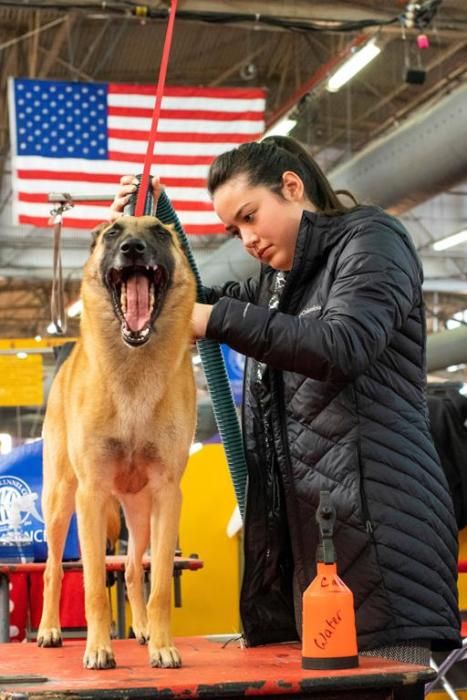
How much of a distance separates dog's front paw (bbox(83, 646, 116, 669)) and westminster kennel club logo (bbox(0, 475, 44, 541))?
3454 mm

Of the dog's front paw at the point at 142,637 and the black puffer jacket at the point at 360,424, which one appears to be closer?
the black puffer jacket at the point at 360,424

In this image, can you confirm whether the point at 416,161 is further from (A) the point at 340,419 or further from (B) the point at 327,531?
(B) the point at 327,531

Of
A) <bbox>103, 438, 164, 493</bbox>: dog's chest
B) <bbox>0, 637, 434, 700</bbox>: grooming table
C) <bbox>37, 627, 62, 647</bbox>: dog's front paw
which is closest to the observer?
<bbox>0, 637, 434, 700</bbox>: grooming table

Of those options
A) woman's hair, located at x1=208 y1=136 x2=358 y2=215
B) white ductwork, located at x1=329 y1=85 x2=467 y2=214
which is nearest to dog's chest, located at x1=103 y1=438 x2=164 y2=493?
woman's hair, located at x1=208 y1=136 x2=358 y2=215

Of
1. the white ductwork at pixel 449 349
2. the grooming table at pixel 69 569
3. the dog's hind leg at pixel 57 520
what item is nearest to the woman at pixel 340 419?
the dog's hind leg at pixel 57 520

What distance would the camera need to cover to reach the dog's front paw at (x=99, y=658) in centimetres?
215

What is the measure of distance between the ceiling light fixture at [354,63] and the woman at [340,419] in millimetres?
8045

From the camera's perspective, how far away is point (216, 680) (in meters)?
1.84

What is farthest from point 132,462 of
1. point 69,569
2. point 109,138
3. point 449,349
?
point 449,349

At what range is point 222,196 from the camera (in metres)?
2.59

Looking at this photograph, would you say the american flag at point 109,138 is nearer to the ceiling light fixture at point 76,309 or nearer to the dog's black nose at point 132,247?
the ceiling light fixture at point 76,309

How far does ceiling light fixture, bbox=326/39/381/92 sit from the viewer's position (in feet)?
33.5

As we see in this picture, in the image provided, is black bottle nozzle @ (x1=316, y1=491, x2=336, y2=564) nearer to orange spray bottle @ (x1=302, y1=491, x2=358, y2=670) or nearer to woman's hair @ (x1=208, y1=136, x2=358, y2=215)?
orange spray bottle @ (x1=302, y1=491, x2=358, y2=670)

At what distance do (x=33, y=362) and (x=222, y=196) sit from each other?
28.6 ft
